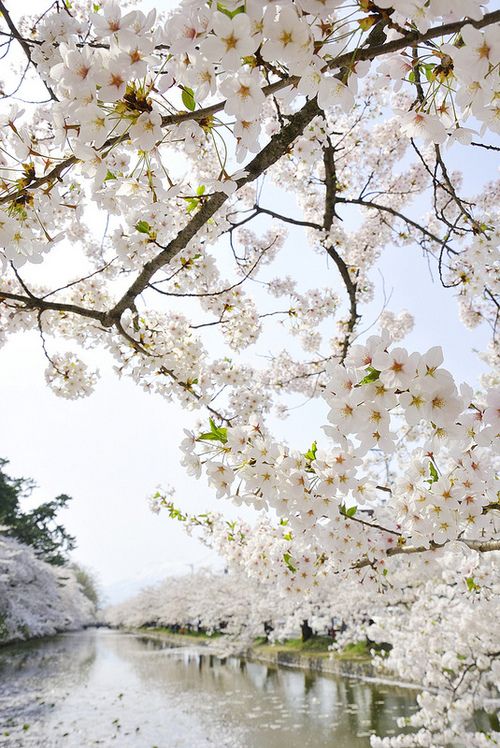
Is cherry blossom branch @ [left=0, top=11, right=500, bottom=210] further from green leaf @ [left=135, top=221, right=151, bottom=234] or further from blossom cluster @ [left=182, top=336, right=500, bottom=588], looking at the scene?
green leaf @ [left=135, top=221, right=151, bottom=234]

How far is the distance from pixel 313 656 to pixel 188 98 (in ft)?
59.3

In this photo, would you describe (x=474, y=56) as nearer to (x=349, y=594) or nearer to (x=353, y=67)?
(x=353, y=67)

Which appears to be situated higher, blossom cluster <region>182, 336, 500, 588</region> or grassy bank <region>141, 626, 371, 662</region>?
blossom cluster <region>182, 336, 500, 588</region>

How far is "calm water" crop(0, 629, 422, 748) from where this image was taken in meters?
7.97

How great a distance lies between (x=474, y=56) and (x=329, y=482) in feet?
4.86

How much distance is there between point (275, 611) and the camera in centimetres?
2162

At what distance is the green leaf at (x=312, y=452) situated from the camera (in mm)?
1978

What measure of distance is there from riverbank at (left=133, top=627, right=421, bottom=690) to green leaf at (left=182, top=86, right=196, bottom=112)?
12.0 meters

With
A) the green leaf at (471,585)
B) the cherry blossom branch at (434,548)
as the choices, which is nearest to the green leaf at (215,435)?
the cherry blossom branch at (434,548)

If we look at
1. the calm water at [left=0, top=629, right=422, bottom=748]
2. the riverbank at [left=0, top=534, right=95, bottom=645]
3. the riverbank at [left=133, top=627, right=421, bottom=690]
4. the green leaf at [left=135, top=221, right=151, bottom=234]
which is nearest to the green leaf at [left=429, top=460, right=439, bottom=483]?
the green leaf at [left=135, top=221, right=151, bottom=234]

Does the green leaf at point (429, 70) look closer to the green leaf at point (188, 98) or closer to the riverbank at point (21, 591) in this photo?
the green leaf at point (188, 98)

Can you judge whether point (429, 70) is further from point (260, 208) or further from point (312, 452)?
point (260, 208)

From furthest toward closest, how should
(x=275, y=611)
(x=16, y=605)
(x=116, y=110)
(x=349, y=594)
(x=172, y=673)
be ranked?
(x=275, y=611), (x=16, y=605), (x=349, y=594), (x=172, y=673), (x=116, y=110)

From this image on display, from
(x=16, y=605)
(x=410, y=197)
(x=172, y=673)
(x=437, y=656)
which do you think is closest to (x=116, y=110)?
(x=410, y=197)
